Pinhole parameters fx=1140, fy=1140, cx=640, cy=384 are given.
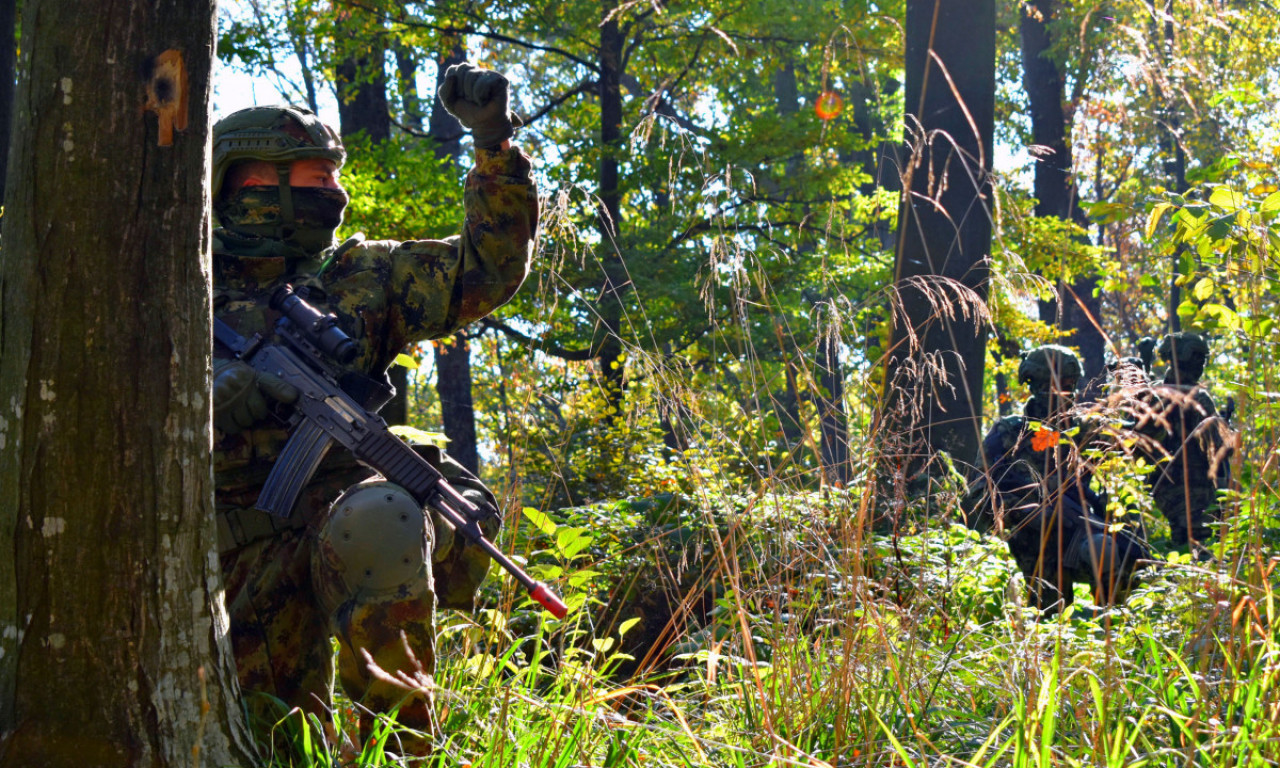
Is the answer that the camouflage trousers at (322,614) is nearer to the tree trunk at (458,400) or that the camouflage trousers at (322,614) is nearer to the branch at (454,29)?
the branch at (454,29)

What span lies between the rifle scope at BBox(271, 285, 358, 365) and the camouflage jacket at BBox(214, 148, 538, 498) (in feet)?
0.29

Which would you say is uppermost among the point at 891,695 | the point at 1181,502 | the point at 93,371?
the point at 93,371

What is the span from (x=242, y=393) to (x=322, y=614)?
586 mm

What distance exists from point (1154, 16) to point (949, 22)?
464 centimetres

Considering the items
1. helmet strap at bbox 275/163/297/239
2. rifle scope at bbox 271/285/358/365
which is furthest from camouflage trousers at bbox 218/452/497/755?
helmet strap at bbox 275/163/297/239

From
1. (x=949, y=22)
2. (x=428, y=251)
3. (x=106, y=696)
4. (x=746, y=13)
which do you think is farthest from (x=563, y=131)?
(x=106, y=696)

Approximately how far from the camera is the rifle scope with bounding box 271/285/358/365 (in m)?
2.82

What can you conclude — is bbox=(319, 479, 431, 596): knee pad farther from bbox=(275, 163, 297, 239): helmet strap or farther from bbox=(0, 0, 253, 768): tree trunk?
bbox=(275, 163, 297, 239): helmet strap

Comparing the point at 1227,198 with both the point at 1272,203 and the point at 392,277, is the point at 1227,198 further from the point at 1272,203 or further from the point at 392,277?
the point at 392,277

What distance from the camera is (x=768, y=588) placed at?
2553mm

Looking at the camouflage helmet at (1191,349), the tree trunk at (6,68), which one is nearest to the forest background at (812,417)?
the camouflage helmet at (1191,349)

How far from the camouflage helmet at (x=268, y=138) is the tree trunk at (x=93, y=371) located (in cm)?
87

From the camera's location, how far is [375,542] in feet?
8.37

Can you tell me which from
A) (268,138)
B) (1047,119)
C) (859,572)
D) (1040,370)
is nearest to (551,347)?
(1040,370)
